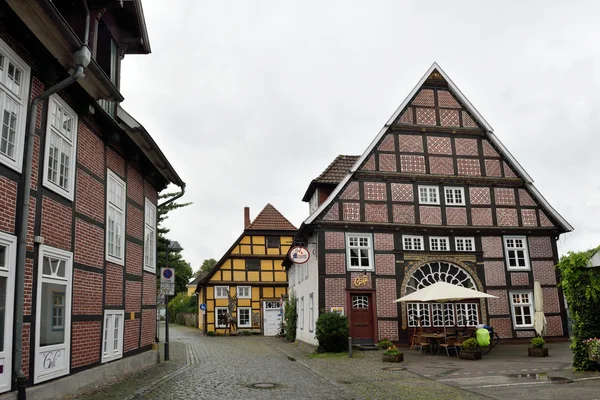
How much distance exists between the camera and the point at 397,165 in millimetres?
23250

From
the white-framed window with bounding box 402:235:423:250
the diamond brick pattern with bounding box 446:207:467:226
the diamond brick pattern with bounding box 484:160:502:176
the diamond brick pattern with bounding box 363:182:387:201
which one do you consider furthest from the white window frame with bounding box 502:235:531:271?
the diamond brick pattern with bounding box 363:182:387:201

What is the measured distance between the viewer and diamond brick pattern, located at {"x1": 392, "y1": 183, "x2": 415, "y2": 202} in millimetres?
23016

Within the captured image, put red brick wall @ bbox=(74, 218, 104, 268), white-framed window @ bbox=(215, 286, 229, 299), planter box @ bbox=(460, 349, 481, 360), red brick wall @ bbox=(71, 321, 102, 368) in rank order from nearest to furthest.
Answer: red brick wall @ bbox=(71, 321, 102, 368) → red brick wall @ bbox=(74, 218, 104, 268) → planter box @ bbox=(460, 349, 481, 360) → white-framed window @ bbox=(215, 286, 229, 299)

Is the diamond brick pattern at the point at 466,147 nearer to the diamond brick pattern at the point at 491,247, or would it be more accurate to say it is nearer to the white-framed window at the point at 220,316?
the diamond brick pattern at the point at 491,247

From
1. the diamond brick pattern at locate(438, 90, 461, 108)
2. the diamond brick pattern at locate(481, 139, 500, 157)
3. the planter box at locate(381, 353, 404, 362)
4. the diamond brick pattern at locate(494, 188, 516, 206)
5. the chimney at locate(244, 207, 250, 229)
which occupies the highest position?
the diamond brick pattern at locate(438, 90, 461, 108)

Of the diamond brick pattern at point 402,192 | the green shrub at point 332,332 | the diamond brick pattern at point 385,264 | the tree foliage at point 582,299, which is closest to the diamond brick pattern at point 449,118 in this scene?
the diamond brick pattern at point 402,192

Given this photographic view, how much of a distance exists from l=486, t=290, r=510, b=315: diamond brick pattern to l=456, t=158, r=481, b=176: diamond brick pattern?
16.7ft

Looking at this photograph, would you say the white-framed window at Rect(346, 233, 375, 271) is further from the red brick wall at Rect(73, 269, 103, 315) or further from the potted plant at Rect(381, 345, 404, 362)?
the red brick wall at Rect(73, 269, 103, 315)

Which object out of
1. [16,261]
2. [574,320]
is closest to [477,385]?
[574,320]

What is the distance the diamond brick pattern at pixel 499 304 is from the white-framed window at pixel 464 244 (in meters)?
1.93

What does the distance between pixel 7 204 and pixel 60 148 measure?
2.31m

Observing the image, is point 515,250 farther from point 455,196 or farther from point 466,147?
point 466,147

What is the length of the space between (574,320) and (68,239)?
37.7 feet

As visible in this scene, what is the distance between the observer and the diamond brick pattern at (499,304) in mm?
22625
